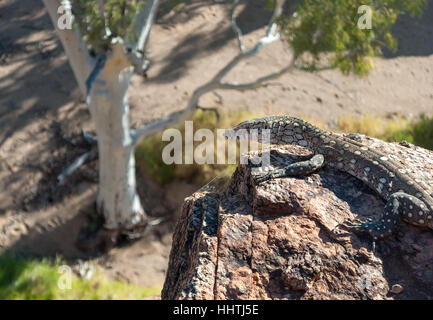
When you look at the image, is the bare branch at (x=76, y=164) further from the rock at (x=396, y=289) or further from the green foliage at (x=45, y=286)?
the rock at (x=396, y=289)

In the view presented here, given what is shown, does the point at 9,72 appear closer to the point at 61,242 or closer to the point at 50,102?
the point at 50,102

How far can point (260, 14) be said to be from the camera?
17969 millimetres

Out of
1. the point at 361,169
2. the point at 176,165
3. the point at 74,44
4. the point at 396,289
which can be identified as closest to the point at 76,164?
the point at 176,165

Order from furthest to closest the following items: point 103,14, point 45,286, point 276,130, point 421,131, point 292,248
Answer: point 45,286
point 103,14
point 421,131
point 276,130
point 292,248

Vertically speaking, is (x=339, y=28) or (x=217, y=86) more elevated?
(x=339, y=28)

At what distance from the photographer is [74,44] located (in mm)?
8594

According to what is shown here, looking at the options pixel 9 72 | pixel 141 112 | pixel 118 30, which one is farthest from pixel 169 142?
pixel 9 72

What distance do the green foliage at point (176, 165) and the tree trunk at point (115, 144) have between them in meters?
1.07

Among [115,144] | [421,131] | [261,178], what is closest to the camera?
[261,178]

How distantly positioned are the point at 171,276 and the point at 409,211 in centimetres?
213

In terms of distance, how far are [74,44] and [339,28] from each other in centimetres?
481

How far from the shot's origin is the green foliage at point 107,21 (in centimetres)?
835

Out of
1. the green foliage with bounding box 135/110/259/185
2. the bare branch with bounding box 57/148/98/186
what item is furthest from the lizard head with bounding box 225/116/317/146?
the bare branch with bounding box 57/148/98/186

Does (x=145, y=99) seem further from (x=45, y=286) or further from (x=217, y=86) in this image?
(x=45, y=286)
